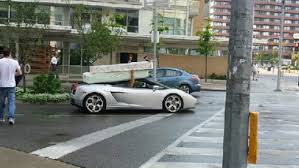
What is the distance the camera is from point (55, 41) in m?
46.0

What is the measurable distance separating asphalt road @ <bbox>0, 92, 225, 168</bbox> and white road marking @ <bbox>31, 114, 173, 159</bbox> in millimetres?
134

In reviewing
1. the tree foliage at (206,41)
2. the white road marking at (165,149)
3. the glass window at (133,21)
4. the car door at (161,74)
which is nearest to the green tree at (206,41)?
the tree foliage at (206,41)

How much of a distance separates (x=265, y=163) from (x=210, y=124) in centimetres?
507

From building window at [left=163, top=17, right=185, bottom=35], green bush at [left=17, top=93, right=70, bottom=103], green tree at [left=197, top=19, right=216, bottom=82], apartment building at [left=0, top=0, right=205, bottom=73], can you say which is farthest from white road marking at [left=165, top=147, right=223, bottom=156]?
building window at [left=163, top=17, right=185, bottom=35]

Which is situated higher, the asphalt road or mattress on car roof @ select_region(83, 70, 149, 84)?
mattress on car roof @ select_region(83, 70, 149, 84)

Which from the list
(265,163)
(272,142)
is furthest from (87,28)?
(265,163)

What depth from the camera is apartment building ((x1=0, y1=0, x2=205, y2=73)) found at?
148 feet

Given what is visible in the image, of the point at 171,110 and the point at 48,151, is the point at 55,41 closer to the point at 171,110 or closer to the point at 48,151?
the point at 171,110

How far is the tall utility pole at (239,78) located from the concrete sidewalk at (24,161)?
3.76m

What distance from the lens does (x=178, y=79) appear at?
24.3 meters

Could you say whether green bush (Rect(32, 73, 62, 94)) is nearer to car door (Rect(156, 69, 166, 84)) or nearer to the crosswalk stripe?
car door (Rect(156, 69, 166, 84))

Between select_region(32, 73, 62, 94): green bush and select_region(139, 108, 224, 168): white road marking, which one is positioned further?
select_region(32, 73, 62, 94): green bush

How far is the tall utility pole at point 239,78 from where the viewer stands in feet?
14.8

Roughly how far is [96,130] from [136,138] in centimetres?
131
